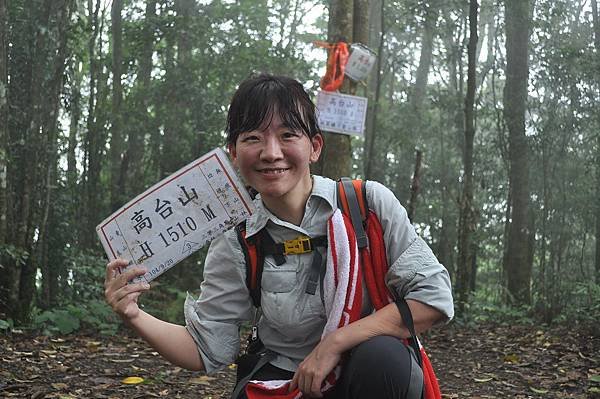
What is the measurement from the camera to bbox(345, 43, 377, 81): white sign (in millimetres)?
5512

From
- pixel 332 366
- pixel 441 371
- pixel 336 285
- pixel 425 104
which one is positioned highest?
pixel 425 104

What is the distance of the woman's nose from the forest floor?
2020mm

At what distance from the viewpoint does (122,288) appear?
1867mm

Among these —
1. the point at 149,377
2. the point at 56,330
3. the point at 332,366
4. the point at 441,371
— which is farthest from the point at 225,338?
the point at 56,330

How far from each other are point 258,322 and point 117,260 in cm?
49

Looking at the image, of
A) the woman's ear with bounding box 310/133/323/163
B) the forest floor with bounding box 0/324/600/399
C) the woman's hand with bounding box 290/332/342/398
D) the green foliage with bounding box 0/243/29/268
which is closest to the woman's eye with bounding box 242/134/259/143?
the woman's ear with bounding box 310/133/323/163

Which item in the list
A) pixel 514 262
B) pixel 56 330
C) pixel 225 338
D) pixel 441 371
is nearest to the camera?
pixel 225 338

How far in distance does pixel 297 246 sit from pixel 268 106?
1.32ft

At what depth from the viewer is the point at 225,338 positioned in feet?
6.79

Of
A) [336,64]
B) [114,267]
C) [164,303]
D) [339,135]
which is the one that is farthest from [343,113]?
[114,267]

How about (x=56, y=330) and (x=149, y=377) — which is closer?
(x=149, y=377)

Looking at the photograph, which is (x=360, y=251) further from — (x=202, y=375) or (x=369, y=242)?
(x=202, y=375)

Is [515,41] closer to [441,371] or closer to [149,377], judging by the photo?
[441,371]

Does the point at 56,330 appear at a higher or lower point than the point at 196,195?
lower
